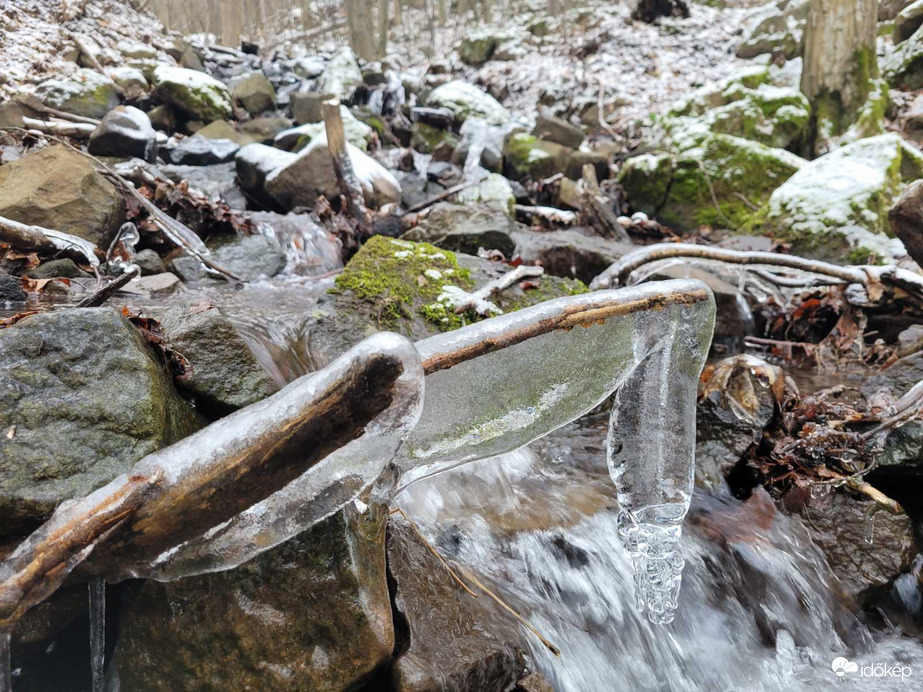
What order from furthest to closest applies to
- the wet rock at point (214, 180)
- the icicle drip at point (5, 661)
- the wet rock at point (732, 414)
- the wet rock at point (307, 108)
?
1. the wet rock at point (307, 108)
2. the wet rock at point (214, 180)
3. the wet rock at point (732, 414)
4. the icicle drip at point (5, 661)

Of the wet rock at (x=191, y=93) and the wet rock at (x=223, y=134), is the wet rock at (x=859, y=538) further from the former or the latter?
the wet rock at (x=191, y=93)

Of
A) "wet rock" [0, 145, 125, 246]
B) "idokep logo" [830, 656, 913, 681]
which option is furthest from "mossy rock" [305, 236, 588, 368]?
"idokep logo" [830, 656, 913, 681]

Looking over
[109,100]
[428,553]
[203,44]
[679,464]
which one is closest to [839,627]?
[679,464]

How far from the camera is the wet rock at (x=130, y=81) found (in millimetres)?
10352

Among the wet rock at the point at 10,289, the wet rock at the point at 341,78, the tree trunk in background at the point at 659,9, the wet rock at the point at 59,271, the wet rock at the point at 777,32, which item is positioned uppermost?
the tree trunk in background at the point at 659,9

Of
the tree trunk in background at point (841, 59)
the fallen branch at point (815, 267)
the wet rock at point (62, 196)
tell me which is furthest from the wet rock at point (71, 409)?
the tree trunk in background at point (841, 59)

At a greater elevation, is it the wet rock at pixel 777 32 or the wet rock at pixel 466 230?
the wet rock at pixel 777 32

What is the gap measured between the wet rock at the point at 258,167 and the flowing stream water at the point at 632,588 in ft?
15.3

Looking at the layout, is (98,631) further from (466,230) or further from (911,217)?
(911,217)

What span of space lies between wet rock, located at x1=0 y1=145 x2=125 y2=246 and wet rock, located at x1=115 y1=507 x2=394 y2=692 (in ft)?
12.1

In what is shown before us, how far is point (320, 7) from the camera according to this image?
2347 centimetres

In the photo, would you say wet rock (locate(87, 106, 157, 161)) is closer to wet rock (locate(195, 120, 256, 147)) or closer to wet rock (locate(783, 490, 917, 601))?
wet rock (locate(195, 120, 256, 147))

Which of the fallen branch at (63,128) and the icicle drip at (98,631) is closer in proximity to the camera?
the icicle drip at (98,631)

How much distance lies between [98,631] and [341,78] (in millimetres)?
15164
